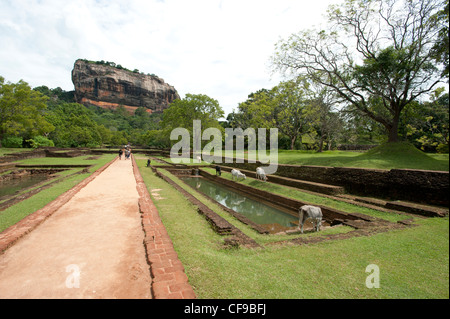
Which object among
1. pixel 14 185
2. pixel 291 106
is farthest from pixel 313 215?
pixel 291 106

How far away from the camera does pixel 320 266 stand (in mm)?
3377

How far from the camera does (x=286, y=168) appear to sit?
14.5m

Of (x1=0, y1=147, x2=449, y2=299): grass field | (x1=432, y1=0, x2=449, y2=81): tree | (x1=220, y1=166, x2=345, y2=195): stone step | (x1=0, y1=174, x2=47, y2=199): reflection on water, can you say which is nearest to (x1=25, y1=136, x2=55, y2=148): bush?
(x1=0, y1=174, x2=47, y2=199): reflection on water

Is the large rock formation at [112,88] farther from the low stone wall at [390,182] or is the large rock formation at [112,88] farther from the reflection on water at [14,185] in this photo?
the low stone wall at [390,182]

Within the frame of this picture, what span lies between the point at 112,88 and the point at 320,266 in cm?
13189

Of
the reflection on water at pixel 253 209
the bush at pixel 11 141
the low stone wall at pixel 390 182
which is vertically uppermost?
the bush at pixel 11 141

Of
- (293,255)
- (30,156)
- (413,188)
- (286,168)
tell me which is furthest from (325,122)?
(30,156)

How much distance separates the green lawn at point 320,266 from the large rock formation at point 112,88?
416 feet

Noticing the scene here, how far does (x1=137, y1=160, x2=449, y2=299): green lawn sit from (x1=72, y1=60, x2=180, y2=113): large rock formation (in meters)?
127

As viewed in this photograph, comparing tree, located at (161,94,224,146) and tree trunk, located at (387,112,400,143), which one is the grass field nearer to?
tree trunk, located at (387,112,400,143)

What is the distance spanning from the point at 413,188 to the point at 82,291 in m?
9.51

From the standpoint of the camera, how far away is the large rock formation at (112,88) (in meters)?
110

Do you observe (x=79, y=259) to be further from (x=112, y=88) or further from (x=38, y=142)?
(x=112, y=88)

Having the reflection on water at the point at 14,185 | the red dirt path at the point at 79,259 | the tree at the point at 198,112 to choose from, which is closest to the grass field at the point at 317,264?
the red dirt path at the point at 79,259
